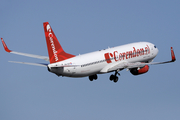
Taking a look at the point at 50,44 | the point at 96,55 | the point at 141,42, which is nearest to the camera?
the point at 50,44

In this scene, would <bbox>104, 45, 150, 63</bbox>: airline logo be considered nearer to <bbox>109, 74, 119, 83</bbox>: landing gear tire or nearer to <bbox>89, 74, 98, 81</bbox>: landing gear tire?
<bbox>109, 74, 119, 83</bbox>: landing gear tire

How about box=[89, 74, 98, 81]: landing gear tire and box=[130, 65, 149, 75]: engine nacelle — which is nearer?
box=[130, 65, 149, 75]: engine nacelle

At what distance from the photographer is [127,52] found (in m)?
73.7

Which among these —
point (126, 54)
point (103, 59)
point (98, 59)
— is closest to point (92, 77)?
point (103, 59)

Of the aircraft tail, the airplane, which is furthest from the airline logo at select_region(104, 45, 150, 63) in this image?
the aircraft tail

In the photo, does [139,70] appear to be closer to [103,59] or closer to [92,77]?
[103,59]

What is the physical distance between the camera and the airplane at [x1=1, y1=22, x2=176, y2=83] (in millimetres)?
62984

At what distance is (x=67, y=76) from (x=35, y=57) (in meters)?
9.36

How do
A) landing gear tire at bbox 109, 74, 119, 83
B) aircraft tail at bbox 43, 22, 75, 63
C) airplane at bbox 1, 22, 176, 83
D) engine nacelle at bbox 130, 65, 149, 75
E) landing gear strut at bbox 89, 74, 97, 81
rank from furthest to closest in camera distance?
landing gear strut at bbox 89, 74, 97, 81 < engine nacelle at bbox 130, 65, 149, 75 < landing gear tire at bbox 109, 74, 119, 83 < airplane at bbox 1, 22, 176, 83 < aircraft tail at bbox 43, 22, 75, 63

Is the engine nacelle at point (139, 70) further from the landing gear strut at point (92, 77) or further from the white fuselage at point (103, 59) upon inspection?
the landing gear strut at point (92, 77)

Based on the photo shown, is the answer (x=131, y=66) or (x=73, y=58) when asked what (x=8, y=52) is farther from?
(x=131, y=66)

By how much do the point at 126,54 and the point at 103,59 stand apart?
600 centimetres

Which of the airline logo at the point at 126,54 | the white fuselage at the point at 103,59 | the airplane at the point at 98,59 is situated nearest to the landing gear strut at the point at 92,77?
the airplane at the point at 98,59

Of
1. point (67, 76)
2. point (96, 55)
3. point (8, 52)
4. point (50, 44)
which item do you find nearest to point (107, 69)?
point (96, 55)
